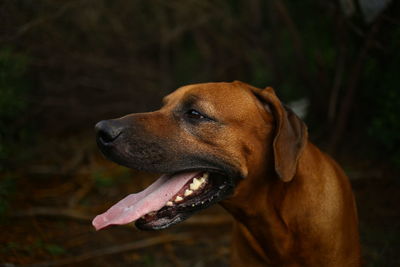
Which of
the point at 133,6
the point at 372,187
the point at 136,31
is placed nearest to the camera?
the point at 372,187

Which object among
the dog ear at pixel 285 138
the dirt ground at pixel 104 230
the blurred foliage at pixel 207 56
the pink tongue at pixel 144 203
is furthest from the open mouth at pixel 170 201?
the blurred foliage at pixel 207 56

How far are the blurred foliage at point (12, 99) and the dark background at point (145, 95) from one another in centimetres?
2

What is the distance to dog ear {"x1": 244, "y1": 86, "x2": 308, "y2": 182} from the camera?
2.64 m

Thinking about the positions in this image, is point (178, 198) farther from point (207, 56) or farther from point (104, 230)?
point (207, 56)

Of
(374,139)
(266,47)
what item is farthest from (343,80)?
(266,47)

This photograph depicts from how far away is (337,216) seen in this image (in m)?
2.82

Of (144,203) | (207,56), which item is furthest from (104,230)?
(207,56)

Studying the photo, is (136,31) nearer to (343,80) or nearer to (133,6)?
(133,6)

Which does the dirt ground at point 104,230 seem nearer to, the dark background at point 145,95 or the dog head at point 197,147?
the dark background at point 145,95

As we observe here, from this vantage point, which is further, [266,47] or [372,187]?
[266,47]

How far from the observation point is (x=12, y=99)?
13.4ft

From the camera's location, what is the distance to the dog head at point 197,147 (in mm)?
2584

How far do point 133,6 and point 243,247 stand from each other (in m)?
4.50

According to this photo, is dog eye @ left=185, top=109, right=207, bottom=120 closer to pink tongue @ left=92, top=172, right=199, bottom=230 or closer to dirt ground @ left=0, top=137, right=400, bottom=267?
pink tongue @ left=92, top=172, right=199, bottom=230
